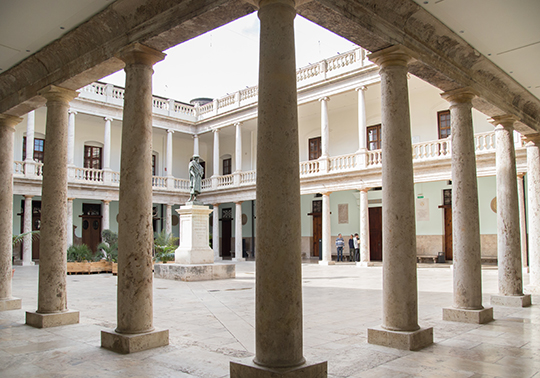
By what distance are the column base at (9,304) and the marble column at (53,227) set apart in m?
1.63

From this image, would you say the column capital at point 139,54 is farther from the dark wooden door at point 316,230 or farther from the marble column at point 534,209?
the dark wooden door at point 316,230

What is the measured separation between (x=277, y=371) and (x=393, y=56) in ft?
11.7

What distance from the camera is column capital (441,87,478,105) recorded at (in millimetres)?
6383

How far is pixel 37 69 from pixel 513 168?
7.98 meters

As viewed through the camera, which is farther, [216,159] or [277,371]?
[216,159]

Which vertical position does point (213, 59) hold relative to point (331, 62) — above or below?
above

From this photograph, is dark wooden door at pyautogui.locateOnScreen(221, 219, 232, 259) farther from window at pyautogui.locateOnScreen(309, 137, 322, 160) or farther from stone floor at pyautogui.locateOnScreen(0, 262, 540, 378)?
stone floor at pyautogui.locateOnScreen(0, 262, 540, 378)

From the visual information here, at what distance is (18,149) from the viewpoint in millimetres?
21812

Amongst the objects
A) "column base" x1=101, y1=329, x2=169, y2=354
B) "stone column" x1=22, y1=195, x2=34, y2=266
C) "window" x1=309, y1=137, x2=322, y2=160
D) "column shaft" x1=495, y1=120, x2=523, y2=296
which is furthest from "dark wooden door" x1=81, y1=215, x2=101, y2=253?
"column shaft" x1=495, y1=120, x2=523, y2=296

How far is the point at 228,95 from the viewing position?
24.7 m

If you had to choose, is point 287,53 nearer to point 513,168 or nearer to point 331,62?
point 513,168

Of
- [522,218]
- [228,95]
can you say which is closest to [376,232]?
[522,218]

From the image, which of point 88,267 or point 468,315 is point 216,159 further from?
point 468,315

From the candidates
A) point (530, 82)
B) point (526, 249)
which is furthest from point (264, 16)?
point (526, 249)
